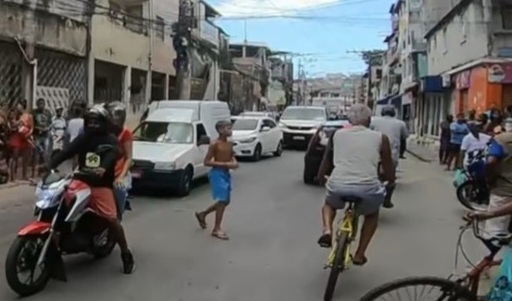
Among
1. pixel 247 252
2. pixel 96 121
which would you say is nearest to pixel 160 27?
pixel 247 252

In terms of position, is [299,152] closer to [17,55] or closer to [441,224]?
[17,55]

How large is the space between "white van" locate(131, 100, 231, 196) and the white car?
18.8 ft

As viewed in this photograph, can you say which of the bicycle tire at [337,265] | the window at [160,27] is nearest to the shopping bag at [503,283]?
the bicycle tire at [337,265]

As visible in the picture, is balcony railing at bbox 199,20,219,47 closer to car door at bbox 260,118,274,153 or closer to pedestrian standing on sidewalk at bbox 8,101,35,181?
car door at bbox 260,118,274,153

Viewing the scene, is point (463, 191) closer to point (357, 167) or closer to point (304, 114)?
point (357, 167)

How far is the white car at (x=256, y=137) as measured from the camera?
942 inches

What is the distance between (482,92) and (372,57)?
251ft

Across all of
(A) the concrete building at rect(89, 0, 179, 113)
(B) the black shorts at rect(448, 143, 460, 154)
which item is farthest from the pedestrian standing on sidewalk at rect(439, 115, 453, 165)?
(A) the concrete building at rect(89, 0, 179, 113)

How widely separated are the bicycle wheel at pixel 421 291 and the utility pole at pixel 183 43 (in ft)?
96.8

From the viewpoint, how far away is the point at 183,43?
33750 millimetres

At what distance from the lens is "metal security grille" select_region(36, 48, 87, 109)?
21.2 m

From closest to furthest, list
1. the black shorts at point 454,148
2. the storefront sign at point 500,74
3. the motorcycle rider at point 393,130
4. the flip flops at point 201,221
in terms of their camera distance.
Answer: the flip flops at point 201,221 < the motorcycle rider at point 393,130 < the black shorts at point 454,148 < the storefront sign at point 500,74

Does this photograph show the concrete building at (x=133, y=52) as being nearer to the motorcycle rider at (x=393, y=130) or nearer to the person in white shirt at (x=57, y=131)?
the person in white shirt at (x=57, y=131)

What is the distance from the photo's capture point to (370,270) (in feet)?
26.5
